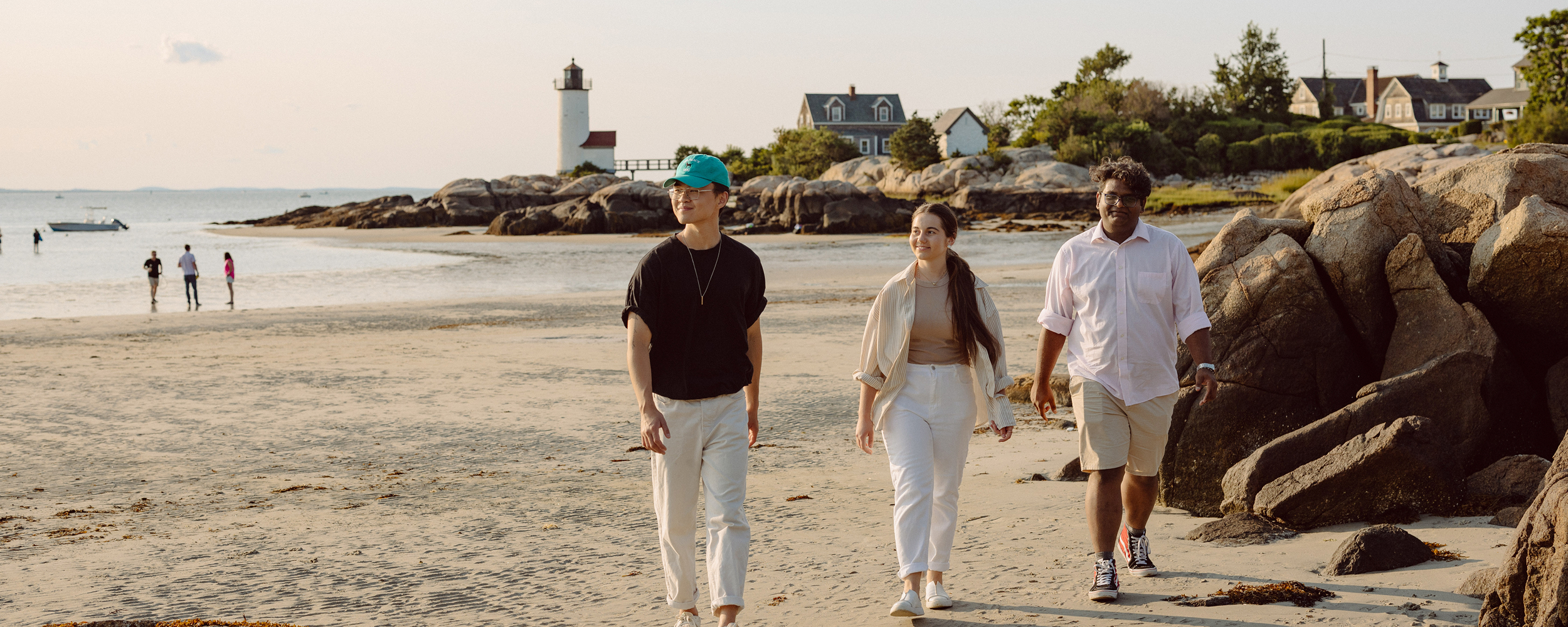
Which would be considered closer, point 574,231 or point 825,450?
point 825,450

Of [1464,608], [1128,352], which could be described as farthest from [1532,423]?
[1128,352]

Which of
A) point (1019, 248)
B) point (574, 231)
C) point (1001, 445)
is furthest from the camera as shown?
point (574, 231)

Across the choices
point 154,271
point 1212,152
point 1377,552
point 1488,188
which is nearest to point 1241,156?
point 1212,152

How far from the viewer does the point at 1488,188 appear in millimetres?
6852

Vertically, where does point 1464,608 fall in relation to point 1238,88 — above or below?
below

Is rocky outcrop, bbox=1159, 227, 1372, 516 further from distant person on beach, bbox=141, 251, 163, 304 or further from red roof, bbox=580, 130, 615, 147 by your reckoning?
red roof, bbox=580, 130, 615, 147

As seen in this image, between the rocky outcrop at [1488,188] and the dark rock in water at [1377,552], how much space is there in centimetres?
275

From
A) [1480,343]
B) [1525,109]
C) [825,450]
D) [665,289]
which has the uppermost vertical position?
[1525,109]

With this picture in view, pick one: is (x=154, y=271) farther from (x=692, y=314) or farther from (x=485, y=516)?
(x=692, y=314)

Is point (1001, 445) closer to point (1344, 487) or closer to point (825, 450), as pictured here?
point (825, 450)

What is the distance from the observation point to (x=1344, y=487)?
5445 millimetres

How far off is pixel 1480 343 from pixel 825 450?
14.8 ft

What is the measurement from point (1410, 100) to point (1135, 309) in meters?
106

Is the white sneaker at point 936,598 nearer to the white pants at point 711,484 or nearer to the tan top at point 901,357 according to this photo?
the tan top at point 901,357
